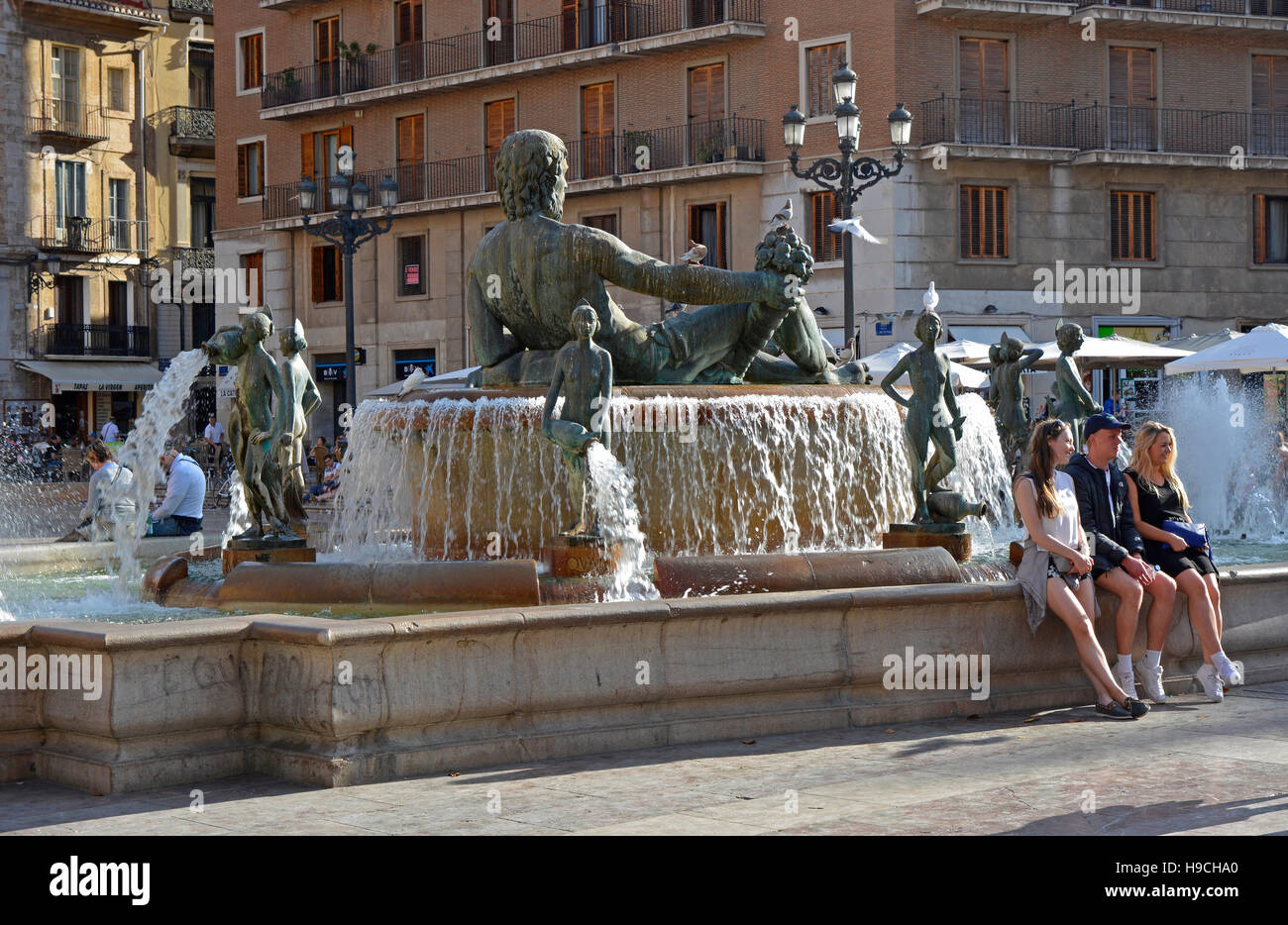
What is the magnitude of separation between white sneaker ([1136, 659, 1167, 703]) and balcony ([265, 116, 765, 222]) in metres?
25.9

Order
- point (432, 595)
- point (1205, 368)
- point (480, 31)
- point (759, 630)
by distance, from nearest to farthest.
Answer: point (759, 630) → point (432, 595) → point (1205, 368) → point (480, 31)

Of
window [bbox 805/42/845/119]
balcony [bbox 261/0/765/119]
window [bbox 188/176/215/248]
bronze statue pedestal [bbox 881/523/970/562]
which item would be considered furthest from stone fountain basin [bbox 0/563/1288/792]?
window [bbox 188/176/215/248]

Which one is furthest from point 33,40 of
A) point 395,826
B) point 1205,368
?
point 395,826

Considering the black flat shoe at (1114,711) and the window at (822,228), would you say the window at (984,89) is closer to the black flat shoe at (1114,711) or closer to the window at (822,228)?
the window at (822,228)

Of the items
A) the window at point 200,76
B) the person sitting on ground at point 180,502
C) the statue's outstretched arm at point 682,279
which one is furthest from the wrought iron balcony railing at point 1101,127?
the window at point 200,76

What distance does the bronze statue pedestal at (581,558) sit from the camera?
333 inches

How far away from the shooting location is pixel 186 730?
6.75 m

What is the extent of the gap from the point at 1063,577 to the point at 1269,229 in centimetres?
2909

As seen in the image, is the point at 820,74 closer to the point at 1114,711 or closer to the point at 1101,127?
the point at 1101,127

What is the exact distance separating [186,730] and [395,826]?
1242 mm

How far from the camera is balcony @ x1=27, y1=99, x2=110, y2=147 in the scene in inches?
1911

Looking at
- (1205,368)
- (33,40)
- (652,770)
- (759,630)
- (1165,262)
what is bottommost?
(652,770)

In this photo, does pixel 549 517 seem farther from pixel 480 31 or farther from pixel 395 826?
pixel 480 31
